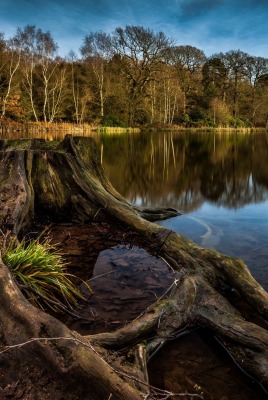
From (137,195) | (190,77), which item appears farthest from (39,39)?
(137,195)

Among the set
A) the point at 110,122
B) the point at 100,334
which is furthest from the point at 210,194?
the point at 110,122

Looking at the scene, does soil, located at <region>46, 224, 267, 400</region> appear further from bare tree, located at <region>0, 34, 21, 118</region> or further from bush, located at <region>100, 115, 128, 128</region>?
bush, located at <region>100, 115, 128, 128</region>

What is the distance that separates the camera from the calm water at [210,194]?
20.7 ft

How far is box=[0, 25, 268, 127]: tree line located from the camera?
39938 millimetres

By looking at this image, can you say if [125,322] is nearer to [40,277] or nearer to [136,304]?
[136,304]

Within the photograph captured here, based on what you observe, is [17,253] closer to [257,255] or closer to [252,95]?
[257,255]

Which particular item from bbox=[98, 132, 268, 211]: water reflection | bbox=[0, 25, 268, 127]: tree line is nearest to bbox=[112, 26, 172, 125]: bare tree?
bbox=[0, 25, 268, 127]: tree line

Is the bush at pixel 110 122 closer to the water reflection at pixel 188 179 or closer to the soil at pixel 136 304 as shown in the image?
the water reflection at pixel 188 179

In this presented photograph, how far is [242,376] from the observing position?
2723 mm

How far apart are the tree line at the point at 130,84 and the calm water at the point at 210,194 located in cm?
2487

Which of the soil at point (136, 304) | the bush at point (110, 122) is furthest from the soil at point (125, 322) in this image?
the bush at point (110, 122)

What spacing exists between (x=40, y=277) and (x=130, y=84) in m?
49.6

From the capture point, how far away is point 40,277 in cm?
365

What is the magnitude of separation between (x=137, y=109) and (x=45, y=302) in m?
49.0
